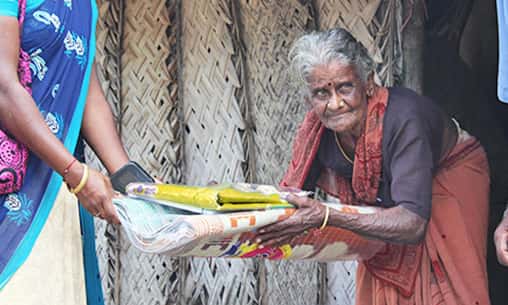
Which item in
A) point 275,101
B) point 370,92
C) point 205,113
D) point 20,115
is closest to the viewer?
point 20,115

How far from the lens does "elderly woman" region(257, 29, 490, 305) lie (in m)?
2.70

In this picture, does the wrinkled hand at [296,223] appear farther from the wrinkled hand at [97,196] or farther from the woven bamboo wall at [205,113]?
the woven bamboo wall at [205,113]

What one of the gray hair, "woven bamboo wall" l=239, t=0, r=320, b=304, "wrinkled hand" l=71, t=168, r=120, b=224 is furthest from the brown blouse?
"wrinkled hand" l=71, t=168, r=120, b=224

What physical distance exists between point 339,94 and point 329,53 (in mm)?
122

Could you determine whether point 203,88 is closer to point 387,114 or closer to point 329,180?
A: point 329,180

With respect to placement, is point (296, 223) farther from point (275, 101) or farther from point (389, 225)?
point (275, 101)

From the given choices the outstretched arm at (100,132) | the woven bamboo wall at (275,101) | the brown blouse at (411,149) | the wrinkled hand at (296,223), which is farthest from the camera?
the woven bamboo wall at (275,101)

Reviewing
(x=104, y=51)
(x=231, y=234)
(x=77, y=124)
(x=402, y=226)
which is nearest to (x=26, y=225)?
(x=77, y=124)

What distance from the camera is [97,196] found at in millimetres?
2359

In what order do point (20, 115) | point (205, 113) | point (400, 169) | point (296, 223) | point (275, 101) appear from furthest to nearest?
point (205, 113), point (275, 101), point (400, 169), point (296, 223), point (20, 115)

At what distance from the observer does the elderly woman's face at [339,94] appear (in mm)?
2791

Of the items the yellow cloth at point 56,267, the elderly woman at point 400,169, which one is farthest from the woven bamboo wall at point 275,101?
the yellow cloth at point 56,267

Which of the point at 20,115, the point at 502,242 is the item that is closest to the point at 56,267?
the point at 20,115

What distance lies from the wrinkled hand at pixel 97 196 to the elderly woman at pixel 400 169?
70 centimetres
